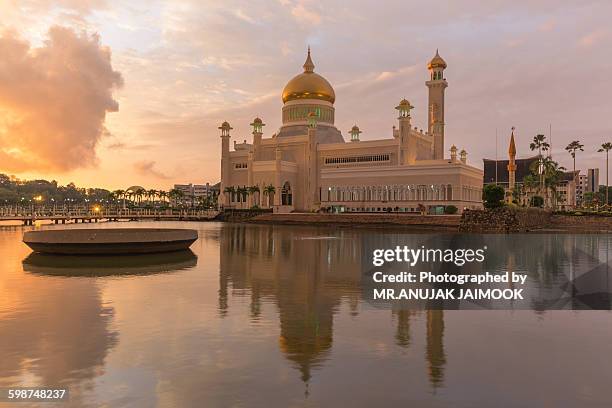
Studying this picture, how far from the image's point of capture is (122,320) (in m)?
12.1

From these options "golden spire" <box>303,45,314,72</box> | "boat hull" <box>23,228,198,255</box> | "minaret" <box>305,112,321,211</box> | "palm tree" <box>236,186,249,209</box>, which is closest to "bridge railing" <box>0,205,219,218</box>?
"palm tree" <box>236,186,249,209</box>

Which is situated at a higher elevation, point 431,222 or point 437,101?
point 437,101

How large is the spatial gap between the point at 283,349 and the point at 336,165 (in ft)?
243

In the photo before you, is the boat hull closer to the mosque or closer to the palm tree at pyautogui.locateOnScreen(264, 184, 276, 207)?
the mosque

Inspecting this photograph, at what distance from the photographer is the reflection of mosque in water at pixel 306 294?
9.71 meters

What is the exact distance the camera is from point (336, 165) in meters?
83.1

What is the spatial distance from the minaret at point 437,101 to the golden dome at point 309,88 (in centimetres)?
1854

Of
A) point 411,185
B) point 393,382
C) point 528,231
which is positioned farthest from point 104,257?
point 411,185

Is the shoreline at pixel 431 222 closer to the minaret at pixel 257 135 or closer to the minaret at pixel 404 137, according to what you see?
the minaret at pixel 404 137

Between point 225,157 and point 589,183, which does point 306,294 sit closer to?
point 225,157

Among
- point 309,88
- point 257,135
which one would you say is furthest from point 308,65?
point 257,135

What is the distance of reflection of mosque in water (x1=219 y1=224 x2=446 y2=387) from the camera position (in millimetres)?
9711

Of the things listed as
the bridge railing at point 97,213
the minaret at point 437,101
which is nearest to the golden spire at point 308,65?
the minaret at point 437,101

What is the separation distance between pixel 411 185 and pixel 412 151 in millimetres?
7422
